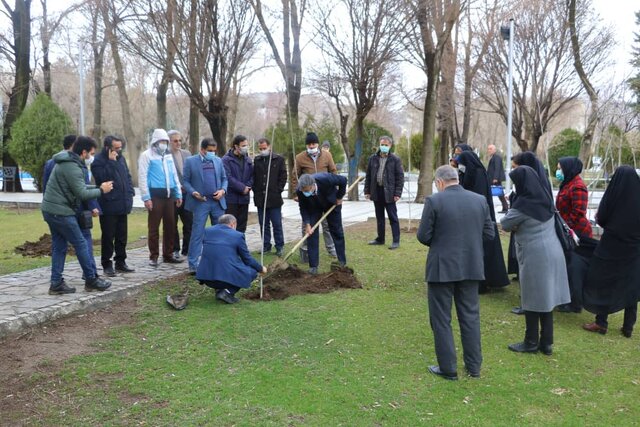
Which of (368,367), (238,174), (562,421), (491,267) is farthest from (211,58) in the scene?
(562,421)

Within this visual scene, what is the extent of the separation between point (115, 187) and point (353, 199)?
1288cm

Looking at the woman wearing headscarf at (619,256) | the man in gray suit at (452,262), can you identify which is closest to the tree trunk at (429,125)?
the woman wearing headscarf at (619,256)

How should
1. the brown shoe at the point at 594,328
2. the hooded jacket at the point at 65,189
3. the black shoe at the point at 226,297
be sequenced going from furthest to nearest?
the black shoe at the point at 226,297 → the hooded jacket at the point at 65,189 → the brown shoe at the point at 594,328

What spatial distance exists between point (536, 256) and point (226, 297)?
3346 mm

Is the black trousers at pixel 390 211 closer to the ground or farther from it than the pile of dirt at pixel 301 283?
farther from it

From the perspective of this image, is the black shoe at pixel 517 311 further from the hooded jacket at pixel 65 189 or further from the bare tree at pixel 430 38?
the bare tree at pixel 430 38

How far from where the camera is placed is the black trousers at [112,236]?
675 cm

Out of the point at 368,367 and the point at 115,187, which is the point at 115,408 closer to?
the point at 368,367

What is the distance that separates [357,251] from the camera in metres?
9.11

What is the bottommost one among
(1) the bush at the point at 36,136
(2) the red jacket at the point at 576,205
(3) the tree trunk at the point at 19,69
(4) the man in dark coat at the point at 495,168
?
(2) the red jacket at the point at 576,205

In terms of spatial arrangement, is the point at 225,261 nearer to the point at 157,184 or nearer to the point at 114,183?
A: the point at 114,183

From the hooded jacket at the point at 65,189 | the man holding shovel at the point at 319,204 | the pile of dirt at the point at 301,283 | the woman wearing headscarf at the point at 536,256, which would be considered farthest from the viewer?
the man holding shovel at the point at 319,204

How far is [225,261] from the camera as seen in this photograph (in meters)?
5.73

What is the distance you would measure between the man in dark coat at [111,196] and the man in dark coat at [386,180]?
428 cm
